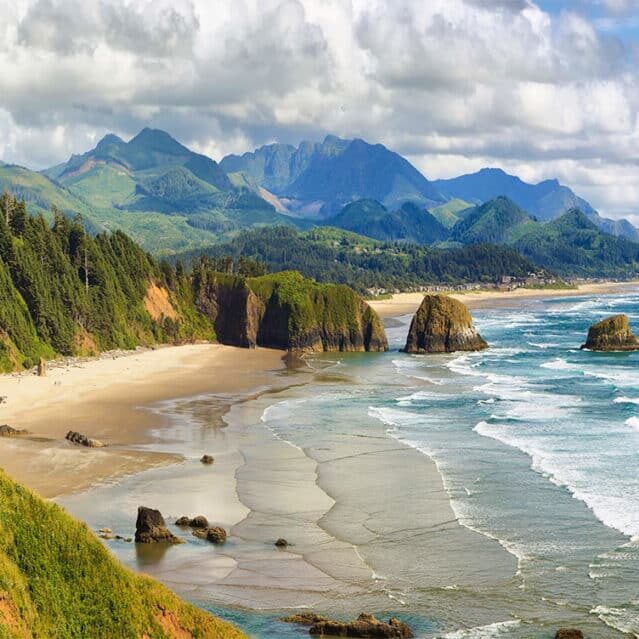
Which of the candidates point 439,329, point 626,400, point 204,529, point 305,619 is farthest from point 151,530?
point 439,329

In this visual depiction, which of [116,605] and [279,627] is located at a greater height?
[116,605]

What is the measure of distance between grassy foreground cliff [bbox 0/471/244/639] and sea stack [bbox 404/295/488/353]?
9631 cm

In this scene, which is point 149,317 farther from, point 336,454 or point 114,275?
point 336,454

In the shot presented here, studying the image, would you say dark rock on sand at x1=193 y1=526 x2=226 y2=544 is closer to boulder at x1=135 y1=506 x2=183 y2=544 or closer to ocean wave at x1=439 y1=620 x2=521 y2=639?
boulder at x1=135 y1=506 x2=183 y2=544

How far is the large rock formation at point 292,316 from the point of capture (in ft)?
408

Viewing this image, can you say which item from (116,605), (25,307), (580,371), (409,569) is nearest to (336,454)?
(409,569)

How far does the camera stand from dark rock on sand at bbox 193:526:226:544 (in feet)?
120

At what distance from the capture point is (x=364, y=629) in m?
27.3

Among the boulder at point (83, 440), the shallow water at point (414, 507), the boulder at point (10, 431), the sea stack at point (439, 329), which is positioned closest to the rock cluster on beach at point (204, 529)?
the shallow water at point (414, 507)

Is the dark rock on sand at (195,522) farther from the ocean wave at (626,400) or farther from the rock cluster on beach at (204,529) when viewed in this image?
the ocean wave at (626,400)

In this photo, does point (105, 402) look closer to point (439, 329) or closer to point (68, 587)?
point (439, 329)

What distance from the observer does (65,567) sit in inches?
810

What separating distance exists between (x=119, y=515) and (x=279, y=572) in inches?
357

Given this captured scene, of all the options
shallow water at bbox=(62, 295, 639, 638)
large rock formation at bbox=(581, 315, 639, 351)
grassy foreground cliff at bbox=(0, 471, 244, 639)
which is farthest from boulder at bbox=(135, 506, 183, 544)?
large rock formation at bbox=(581, 315, 639, 351)
